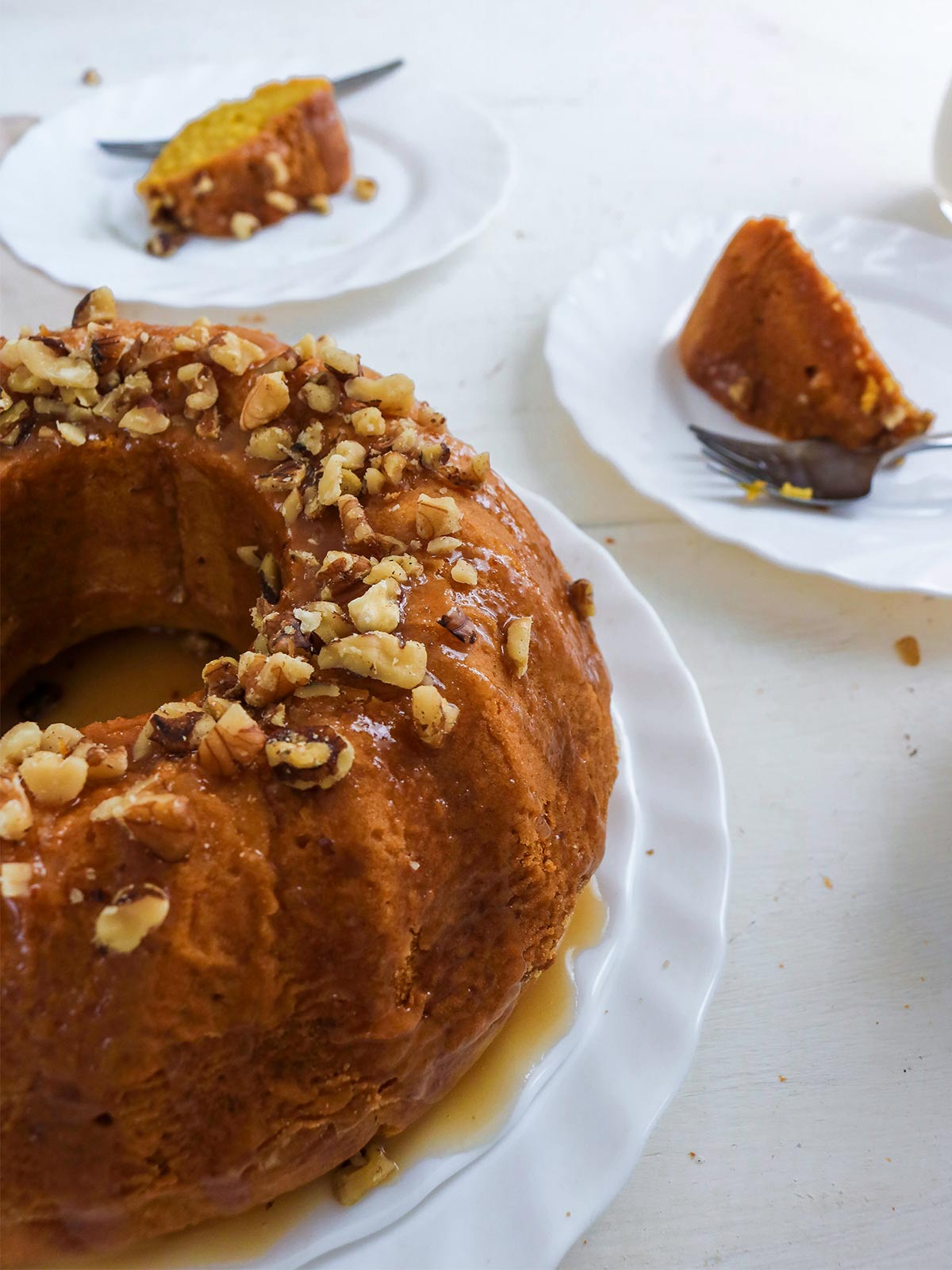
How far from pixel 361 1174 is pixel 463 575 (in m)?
0.61

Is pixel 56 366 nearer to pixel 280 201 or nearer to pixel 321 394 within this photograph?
pixel 321 394

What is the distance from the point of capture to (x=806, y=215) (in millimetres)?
2473

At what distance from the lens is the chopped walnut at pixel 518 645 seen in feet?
3.81

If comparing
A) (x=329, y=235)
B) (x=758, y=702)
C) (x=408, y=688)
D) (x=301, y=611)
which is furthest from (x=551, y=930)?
(x=329, y=235)

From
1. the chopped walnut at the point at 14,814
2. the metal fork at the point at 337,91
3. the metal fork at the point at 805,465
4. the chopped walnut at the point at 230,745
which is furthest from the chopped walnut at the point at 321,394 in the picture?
the metal fork at the point at 337,91

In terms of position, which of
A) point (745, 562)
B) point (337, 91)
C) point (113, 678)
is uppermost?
point (337, 91)

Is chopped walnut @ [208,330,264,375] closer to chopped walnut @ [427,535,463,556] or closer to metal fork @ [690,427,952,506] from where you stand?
chopped walnut @ [427,535,463,556]

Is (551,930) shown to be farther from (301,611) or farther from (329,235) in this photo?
(329,235)

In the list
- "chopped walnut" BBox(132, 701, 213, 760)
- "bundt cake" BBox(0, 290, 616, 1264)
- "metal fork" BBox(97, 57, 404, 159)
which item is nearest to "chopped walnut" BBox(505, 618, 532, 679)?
"bundt cake" BBox(0, 290, 616, 1264)

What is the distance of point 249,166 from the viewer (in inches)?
96.4

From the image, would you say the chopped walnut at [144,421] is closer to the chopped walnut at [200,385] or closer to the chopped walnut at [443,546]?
the chopped walnut at [200,385]

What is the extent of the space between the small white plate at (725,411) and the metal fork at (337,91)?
0.98 meters

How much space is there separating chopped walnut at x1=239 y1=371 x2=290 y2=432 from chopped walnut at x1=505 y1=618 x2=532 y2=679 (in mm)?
398

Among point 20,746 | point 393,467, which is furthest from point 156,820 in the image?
point 393,467
